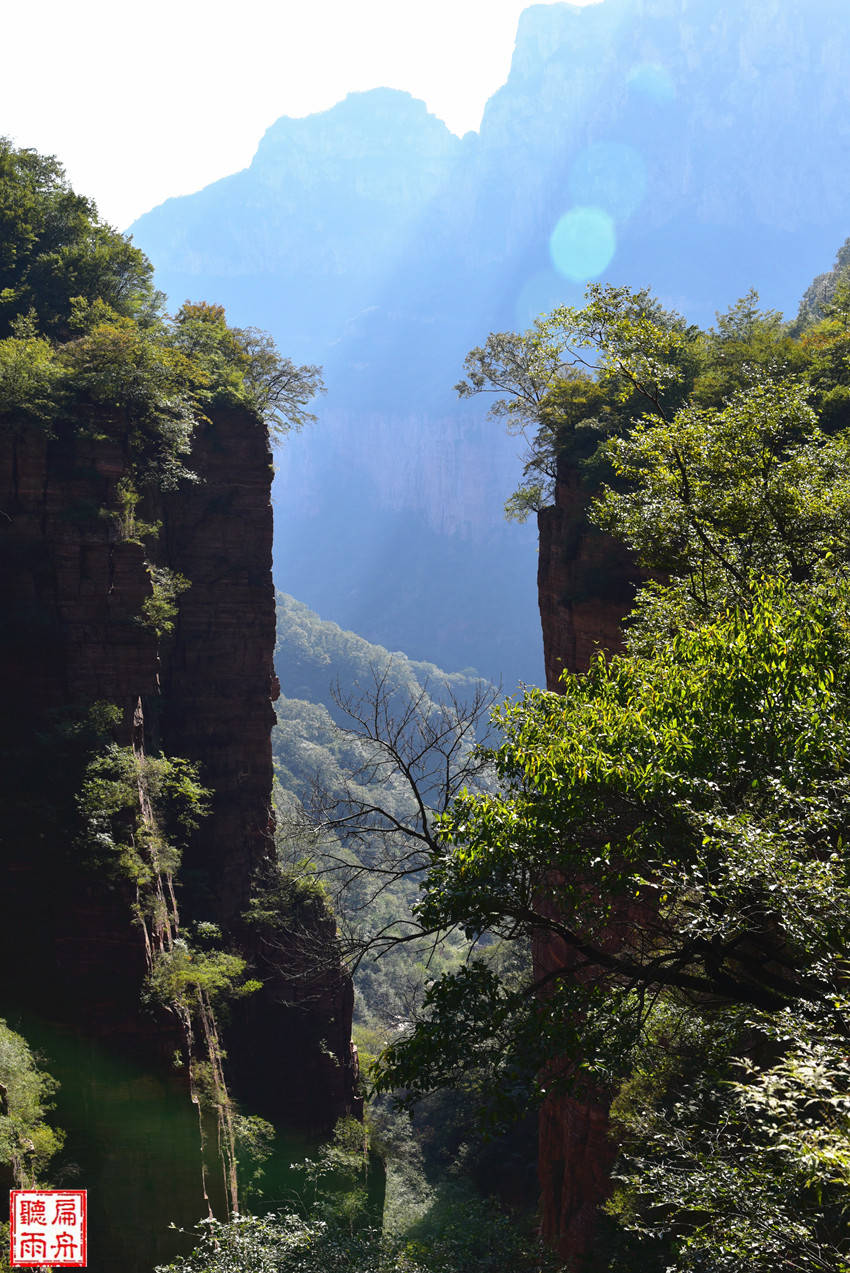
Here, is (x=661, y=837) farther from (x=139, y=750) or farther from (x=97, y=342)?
(x=97, y=342)

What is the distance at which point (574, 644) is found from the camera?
906 inches

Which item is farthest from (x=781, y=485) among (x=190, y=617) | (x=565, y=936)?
(x=190, y=617)

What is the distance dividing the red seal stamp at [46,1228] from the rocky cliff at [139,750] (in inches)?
62.5

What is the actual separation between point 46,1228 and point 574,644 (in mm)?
17699

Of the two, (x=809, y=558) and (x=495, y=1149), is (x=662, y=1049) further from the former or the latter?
(x=495, y=1149)

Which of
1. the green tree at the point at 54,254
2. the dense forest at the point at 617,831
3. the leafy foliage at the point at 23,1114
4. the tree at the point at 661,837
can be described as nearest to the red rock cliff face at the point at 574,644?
the dense forest at the point at 617,831

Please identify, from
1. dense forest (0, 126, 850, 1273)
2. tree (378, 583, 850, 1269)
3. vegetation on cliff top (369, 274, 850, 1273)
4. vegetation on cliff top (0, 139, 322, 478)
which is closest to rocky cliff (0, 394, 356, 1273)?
dense forest (0, 126, 850, 1273)

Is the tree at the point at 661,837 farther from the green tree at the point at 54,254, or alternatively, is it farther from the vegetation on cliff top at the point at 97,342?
the green tree at the point at 54,254

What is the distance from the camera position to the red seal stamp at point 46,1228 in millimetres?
11789

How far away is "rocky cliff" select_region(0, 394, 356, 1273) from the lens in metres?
16.3

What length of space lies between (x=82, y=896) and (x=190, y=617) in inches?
517

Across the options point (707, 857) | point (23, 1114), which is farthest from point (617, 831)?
point (23, 1114)

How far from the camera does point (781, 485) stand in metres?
11.4

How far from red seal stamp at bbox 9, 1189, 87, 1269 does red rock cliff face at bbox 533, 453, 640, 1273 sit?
33.2 ft
